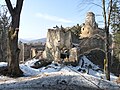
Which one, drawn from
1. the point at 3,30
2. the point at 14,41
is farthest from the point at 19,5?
the point at 3,30

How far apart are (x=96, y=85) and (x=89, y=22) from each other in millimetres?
34602

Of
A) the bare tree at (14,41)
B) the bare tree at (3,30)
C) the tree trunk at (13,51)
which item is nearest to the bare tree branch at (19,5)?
the bare tree at (14,41)

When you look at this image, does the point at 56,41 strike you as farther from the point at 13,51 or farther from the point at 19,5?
the point at 13,51

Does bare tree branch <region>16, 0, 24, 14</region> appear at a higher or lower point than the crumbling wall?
higher

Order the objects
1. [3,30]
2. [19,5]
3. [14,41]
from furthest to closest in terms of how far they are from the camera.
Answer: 1. [3,30]
2. [19,5]
3. [14,41]

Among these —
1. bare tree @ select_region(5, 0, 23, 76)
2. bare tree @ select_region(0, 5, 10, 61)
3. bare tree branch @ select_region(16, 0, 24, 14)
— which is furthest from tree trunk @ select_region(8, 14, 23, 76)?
bare tree @ select_region(0, 5, 10, 61)

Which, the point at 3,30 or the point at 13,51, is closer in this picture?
the point at 13,51

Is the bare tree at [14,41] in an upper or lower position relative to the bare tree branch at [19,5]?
lower

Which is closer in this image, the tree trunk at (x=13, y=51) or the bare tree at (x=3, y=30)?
the tree trunk at (x=13, y=51)

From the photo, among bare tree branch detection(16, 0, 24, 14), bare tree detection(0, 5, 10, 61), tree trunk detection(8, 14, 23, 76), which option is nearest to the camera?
tree trunk detection(8, 14, 23, 76)

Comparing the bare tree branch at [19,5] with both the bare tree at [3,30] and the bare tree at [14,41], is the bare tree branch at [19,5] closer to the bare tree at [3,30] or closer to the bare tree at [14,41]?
the bare tree at [14,41]

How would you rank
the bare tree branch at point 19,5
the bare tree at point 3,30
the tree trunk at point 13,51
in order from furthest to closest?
the bare tree at point 3,30 → the bare tree branch at point 19,5 → the tree trunk at point 13,51

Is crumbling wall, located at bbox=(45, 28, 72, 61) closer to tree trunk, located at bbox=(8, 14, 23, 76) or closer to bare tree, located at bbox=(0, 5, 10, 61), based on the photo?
bare tree, located at bbox=(0, 5, 10, 61)

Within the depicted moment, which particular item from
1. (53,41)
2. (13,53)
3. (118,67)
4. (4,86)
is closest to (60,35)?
(53,41)
